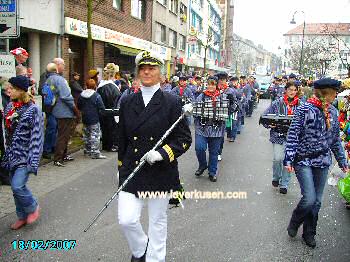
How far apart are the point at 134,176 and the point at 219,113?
417 cm

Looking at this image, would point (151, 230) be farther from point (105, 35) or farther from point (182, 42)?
point (182, 42)

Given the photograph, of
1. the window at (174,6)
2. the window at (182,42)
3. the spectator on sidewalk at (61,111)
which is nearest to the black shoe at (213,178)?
the spectator on sidewalk at (61,111)

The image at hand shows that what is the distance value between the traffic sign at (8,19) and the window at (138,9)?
17.3 metres

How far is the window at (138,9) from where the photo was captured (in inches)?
933

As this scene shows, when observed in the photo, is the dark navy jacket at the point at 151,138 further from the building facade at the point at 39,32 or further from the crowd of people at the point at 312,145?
the building facade at the point at 39,32

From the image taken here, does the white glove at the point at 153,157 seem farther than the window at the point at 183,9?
No

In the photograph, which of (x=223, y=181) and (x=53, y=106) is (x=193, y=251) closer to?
A: (x=223, y=181)

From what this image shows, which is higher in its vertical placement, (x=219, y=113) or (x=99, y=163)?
(x=219, y=113)

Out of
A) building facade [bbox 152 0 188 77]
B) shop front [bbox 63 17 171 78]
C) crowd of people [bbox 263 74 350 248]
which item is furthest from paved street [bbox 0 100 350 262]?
building facade [bbox 152 0 188 77]

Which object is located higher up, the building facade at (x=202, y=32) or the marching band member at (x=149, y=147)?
the building facade at (x=202, y=32)

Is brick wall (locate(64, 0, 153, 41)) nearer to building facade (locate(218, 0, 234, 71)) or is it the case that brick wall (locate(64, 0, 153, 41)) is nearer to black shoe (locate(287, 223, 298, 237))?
black shoe (locate(287, 223, 298, 237))

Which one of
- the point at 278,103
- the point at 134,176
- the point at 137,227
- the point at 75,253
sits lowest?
the point at 75,253

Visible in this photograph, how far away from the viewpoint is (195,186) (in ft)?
23.6

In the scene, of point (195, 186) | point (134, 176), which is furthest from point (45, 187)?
point (134, 176)
